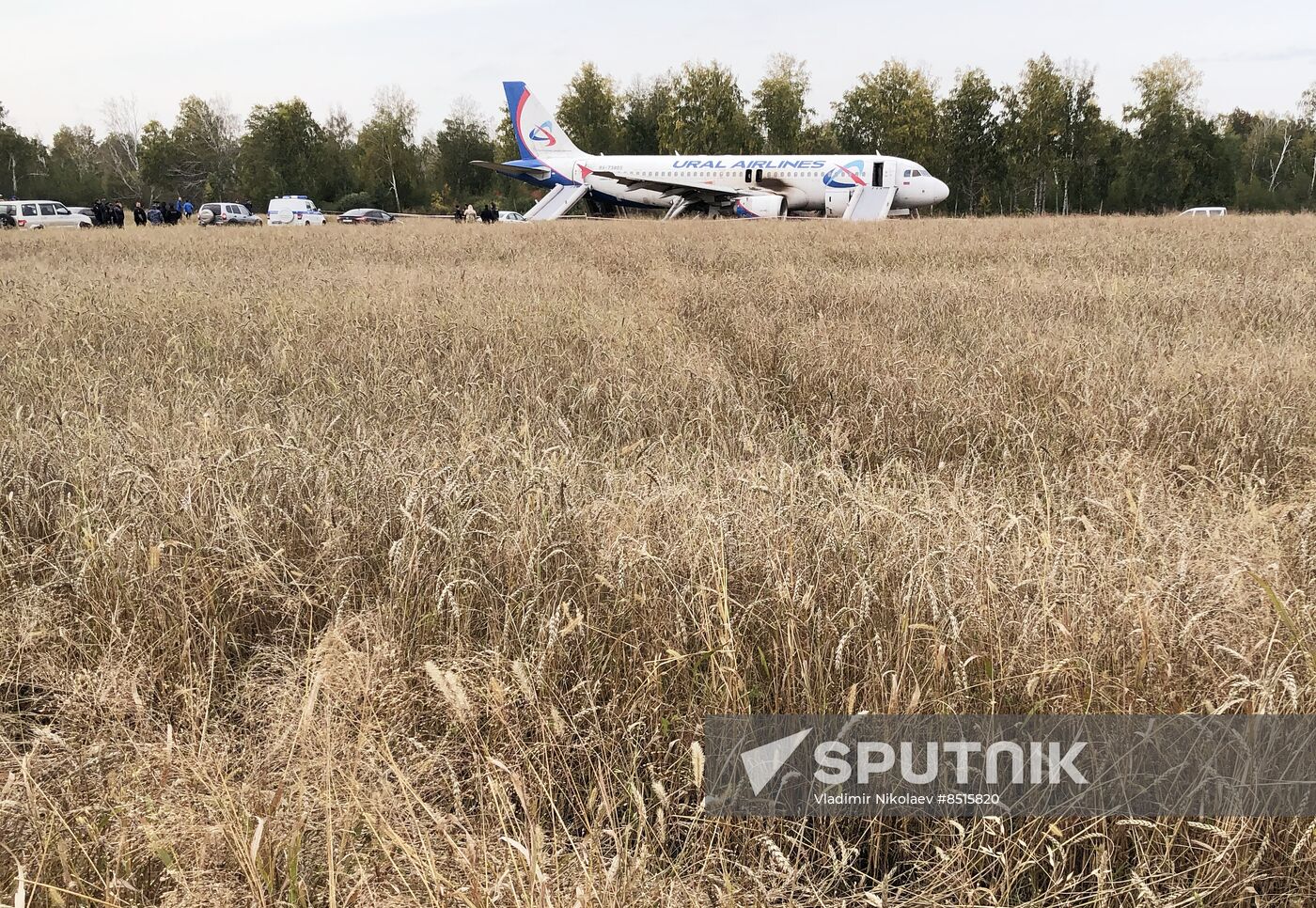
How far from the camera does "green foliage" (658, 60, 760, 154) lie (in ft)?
165

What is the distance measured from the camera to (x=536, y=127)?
36312 millimetres

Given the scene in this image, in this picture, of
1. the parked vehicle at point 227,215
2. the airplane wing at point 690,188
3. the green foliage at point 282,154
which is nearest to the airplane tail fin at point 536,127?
the airplane wing at point 690,188

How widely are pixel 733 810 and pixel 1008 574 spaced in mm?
982

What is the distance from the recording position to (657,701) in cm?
→ 172

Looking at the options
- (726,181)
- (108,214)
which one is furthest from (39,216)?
(726,181)

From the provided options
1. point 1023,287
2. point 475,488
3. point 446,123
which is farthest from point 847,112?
point 475,488

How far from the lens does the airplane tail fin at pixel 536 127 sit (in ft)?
118

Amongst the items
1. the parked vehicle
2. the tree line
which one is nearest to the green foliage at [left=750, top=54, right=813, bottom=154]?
the tree line

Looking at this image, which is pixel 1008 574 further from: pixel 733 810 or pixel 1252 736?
pixel 733 810

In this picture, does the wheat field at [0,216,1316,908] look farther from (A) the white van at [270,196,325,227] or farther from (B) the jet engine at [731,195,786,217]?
(A) the white van at [270,196,325,227]

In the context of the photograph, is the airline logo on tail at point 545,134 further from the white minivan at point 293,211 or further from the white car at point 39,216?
the white car at point 39,216

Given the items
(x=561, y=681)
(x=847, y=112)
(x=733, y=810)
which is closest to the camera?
(x=733, y=810)

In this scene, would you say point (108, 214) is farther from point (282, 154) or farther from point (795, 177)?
point (282, 154)

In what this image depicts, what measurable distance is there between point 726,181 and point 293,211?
84.5 ft
